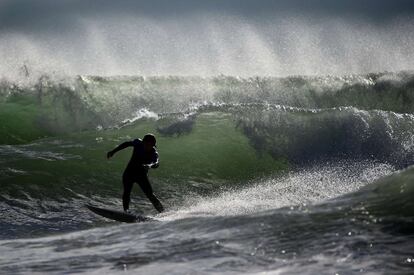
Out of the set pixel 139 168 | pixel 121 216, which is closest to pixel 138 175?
pixel 139 168

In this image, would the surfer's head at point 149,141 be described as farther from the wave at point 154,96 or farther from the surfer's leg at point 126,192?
the wave at point 154,96

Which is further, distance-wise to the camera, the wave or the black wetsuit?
the wave

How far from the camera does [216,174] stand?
16266 mm

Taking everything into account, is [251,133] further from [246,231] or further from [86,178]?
[246,231]

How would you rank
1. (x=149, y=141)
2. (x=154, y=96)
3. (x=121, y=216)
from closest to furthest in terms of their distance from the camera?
(x=121, y=216) → (x=149, y=141) → (x=154, y=96)

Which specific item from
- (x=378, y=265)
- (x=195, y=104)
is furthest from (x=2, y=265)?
(x=195, y=104)

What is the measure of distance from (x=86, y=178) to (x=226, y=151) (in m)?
4.59

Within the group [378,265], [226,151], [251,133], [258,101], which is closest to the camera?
[378,265]

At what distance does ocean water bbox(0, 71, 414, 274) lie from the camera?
6.16 m

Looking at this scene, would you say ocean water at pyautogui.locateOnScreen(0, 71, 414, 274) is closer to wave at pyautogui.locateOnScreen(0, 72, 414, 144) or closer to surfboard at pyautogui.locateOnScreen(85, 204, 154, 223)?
wave at pyautogui.locateOnScreen(0, 72, 414, 144)

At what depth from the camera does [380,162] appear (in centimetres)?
1820

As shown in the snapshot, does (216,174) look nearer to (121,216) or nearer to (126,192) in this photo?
(126,192)

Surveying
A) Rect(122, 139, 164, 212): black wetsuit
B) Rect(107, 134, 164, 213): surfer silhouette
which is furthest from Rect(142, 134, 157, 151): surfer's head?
Rect(122, 139, 164, 212): black wetsuit

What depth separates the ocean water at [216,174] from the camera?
243 inches
